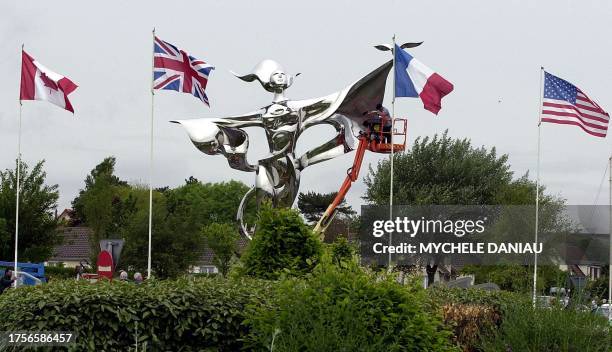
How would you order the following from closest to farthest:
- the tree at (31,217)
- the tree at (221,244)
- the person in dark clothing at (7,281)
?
the person in dark clothing at (7,281), the tree at (31,217), the tree at (221,244)

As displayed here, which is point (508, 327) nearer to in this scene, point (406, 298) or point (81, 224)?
point (406, 298)

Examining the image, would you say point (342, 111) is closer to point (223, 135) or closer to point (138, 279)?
point (223, 135)

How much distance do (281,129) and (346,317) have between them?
1604 cm

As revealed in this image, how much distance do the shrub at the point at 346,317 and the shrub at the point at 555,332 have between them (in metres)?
0.85

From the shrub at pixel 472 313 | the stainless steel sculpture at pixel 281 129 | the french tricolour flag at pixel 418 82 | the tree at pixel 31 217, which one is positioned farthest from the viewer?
the tree at pixel 31 217

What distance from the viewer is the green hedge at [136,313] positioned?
1083 centimetres

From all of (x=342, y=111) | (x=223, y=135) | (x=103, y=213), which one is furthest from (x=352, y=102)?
(x=103, y=213)

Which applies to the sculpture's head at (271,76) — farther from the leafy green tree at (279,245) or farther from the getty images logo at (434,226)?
the getty images logo at (434,226)

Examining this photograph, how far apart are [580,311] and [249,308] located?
354 cm

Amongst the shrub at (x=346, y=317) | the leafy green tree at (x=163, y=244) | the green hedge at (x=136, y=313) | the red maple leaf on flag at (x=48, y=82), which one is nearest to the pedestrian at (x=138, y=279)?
the green hedge at (x=136, y=313)

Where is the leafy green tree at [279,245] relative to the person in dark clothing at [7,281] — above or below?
above

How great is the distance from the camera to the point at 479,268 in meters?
52.1

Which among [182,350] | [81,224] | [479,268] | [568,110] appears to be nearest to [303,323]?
[182,350]

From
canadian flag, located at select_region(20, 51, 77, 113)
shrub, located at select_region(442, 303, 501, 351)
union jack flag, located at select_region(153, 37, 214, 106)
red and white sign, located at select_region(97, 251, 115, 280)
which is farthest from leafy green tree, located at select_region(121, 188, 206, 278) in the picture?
shrub, located at select_region(442, 303, 501, 351)
